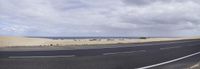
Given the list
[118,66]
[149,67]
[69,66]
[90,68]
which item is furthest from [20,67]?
[149,67]

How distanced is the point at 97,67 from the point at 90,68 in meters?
0.58

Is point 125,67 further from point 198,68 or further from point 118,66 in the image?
point 198,68

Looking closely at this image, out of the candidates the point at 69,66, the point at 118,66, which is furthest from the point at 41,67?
the point at 118,66

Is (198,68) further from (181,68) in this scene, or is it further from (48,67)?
(48,67)

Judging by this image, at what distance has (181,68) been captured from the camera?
58.3 ft

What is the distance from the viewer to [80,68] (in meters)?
16.9

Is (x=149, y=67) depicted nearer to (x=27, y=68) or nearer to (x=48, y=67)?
(x=48, y=67)

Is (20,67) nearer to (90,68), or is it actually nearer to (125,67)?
(90,68)

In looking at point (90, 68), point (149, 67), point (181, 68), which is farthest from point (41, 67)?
point (181, 68)

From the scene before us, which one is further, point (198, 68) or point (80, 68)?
point (198, 68)

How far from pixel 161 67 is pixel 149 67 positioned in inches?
32.7

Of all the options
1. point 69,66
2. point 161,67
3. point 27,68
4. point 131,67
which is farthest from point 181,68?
point 27,68

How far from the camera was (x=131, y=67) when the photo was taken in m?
17.3

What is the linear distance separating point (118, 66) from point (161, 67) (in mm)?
2399
